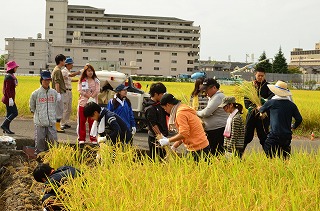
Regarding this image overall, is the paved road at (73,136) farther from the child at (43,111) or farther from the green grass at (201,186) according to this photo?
the green grass at (201,186)

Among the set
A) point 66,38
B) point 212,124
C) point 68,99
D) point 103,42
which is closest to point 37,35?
point 66,38

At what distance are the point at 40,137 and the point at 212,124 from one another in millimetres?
2566

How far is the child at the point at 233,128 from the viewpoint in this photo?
5664 millimetres

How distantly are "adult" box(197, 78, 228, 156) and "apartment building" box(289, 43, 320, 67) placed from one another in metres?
125

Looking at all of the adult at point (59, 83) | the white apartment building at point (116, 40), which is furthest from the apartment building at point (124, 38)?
the adult at point (59, 83)

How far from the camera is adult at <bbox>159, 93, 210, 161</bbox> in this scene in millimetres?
4855

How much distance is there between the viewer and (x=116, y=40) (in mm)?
89188

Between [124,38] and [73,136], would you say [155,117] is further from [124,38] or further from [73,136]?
[124,38]

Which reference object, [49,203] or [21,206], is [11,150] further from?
[49,203]

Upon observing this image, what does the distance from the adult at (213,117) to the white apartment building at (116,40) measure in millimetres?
70252

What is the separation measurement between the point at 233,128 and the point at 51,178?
226cm

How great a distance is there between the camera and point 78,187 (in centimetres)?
390

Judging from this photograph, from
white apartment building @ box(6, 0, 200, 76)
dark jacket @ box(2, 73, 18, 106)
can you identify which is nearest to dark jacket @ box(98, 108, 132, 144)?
dark jacket @ box(2, 73, 18, 106)

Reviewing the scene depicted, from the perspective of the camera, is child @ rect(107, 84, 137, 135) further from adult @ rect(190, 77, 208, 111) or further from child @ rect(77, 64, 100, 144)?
child @ rect(77, 64, 100, 144)
